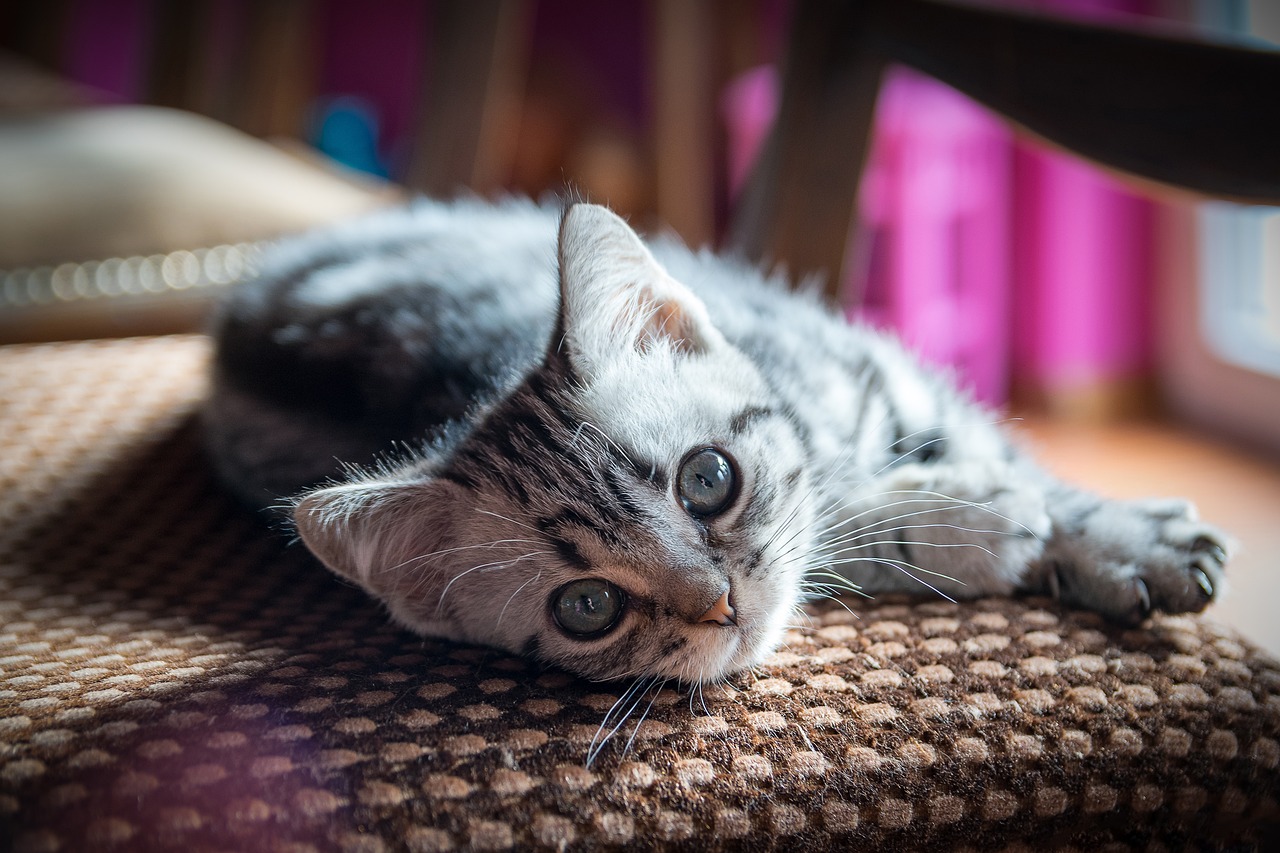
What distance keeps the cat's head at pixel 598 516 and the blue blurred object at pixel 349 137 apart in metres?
2.88

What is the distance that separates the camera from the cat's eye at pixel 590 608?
2.35ft

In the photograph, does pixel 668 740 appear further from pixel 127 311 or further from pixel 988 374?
pixel 988 374

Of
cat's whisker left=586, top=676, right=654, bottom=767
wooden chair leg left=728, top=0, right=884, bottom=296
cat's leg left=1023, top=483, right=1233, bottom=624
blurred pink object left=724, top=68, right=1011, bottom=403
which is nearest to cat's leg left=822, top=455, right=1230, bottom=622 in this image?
cat's leg left=1023, top=483, right=1233, bottom=624

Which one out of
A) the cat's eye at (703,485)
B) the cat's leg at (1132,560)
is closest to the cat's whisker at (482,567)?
the cat's eye at (703,485)

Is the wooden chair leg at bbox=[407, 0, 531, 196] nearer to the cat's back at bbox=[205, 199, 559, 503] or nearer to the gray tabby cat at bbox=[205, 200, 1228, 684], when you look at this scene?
the cat's back at bbox=[205, 199, 559, 503]

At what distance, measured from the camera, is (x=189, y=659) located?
639 mm

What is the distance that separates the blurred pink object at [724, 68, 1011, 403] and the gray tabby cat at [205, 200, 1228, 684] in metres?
1.83

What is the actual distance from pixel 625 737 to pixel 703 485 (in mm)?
235

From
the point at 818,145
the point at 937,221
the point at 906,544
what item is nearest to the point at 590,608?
the point at 906,544

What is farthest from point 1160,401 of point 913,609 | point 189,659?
point 189,659

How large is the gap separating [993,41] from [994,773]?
704 millimetres

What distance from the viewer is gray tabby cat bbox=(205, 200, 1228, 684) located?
0.71 metres

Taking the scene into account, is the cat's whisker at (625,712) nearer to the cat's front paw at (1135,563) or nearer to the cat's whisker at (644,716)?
the cat's whisker at (644,716)

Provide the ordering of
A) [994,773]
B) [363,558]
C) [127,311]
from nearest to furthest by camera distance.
→ [994,773]
[363,558]
[127,311]
